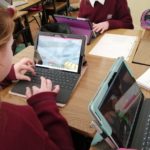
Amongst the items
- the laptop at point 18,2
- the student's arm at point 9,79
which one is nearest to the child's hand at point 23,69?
the student's arm at point 9,79

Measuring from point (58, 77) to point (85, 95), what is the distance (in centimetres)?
18

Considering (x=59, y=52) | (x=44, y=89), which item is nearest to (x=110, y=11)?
(x=59, y=52)

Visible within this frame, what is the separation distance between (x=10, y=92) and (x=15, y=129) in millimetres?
420

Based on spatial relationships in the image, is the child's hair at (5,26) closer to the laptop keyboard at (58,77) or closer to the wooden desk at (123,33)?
the laptop keyboard at (58,77)

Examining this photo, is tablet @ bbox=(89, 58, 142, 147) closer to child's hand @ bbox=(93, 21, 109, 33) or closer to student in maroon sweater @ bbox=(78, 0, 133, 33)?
child's hand @ bbox=(93, 21, 109, 33)

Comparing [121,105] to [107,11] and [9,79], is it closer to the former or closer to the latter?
[9,79]

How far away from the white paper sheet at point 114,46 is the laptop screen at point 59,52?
0.25 m

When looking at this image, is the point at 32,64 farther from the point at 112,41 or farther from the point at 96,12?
the point at 96,12

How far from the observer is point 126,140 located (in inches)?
33.1

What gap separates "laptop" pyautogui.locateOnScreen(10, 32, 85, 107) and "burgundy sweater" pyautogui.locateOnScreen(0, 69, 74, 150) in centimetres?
16

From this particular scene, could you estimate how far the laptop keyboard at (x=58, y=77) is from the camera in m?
1.15

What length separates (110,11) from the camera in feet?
6.41

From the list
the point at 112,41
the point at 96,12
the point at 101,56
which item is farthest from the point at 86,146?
the point at 96,12

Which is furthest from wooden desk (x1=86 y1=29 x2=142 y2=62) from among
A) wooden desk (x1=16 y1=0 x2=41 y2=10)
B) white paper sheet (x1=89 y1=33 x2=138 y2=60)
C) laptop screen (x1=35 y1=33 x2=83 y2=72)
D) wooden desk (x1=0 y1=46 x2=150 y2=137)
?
wooden desk (x1=16 y1=0 x2=41 y2=10)
